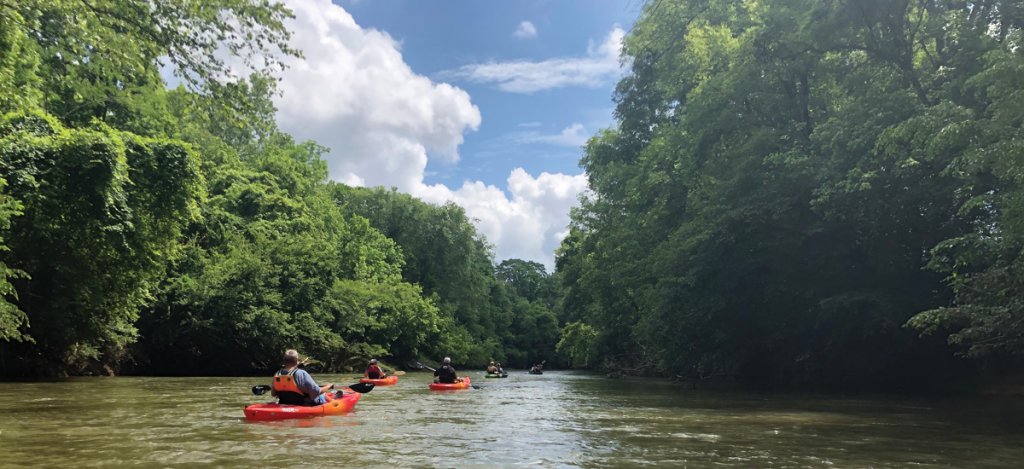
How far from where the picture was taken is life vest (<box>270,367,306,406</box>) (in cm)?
1176

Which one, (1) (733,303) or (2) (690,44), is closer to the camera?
(1) (733,303)

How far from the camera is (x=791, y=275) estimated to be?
838 inches

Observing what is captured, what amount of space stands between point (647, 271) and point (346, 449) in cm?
2066

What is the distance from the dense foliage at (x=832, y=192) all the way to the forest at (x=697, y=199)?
76 millimetres

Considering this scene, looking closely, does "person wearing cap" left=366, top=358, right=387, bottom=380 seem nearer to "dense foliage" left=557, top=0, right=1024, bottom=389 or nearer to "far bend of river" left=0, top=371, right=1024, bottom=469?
"far bend of river" left=0, top=371, right=1024, bottom=469

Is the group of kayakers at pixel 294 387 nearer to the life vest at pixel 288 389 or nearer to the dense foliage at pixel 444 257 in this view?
the life vest at pixel 288 389

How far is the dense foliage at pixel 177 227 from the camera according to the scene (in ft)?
36.1

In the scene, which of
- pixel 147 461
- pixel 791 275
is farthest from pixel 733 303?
pixel 147 461

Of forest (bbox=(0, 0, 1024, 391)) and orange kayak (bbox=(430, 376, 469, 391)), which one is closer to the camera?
forest (bbox=(0, 0, 1024, 391))

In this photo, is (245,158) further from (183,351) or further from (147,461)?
(147,461)

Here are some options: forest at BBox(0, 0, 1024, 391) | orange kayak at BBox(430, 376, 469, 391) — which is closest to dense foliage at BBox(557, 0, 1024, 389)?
forest at BBox(0, 0, 1024, 391)

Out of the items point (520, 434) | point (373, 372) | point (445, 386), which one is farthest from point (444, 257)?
point (520, 434)

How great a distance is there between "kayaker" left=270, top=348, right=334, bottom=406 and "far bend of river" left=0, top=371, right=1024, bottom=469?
505 millimetres

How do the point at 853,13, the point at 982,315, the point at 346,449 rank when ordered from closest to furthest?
the point at 346,449
the point at 982,315
the point at 853,13
